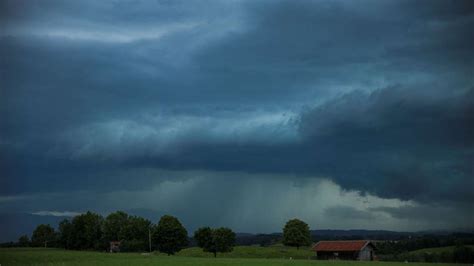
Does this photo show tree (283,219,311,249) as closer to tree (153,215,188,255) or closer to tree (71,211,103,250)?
tree (153,215,188,255)

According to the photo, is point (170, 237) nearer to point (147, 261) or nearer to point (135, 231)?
point (135, 231)

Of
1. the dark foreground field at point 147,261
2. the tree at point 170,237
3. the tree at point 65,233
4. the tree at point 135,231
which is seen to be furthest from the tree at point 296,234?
the tree at point 65,233

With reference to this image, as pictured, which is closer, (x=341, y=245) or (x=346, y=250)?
(x=346, y=250)

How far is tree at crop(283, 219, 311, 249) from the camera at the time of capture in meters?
159

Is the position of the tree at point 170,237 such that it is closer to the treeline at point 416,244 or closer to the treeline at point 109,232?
the treeline at point 109,232

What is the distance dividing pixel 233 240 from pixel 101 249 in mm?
44865

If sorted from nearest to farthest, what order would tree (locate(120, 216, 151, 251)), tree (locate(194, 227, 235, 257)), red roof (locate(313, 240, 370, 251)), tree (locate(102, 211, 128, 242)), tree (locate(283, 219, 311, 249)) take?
red roof (locate(313, 240, 370, 251))
tree (locate(194, 227, 235, 257))
tree (locate(283, 219, 311, 249))
tree (locate(120, 216, 151, 251))
tree (locate(102, 211, 128, 242))

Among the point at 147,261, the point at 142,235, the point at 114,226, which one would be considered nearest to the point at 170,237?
the point at 142,235

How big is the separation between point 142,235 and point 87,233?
1708 centimetres

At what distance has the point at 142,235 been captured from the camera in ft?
561

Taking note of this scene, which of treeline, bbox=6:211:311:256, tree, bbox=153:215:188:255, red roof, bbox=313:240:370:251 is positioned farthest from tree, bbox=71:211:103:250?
red roof, bbox=313:240:370:251

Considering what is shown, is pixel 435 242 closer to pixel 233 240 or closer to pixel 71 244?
pixel 233 240

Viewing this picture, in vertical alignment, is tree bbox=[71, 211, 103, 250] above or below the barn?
above

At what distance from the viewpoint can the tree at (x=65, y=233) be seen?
17900 centimetres
